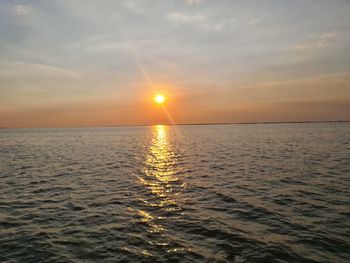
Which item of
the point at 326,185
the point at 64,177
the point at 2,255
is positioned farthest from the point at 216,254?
the point at 64,177

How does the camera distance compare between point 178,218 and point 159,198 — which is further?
point 159,198

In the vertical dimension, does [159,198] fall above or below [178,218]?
below

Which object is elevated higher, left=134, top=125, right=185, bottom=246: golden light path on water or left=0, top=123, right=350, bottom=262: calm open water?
left=0, top=123, right=350, bottom=262: calm open water

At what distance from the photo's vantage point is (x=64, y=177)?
88.6 feet

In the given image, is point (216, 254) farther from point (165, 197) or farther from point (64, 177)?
point (64, 177)

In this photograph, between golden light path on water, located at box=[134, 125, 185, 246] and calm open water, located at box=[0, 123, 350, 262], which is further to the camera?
golden light path on water, located at box=[134, 125, 185, 246]

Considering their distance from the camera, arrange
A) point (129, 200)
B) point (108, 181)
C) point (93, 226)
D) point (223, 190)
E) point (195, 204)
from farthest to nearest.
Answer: point (108, 181)
point (223, 190)
point (129, 200)
point (195, 204)
point (93, 226)

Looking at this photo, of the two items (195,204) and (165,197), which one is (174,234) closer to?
(195,204)

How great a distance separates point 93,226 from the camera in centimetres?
1338

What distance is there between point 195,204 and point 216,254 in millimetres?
6749

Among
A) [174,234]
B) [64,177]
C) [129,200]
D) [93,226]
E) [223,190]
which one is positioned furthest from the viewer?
[64,177]

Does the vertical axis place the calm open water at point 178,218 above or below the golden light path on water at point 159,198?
above

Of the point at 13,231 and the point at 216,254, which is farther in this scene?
the point at 13,231

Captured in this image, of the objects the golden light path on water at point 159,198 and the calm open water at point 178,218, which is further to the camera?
the golden light path on water at point 159,198
